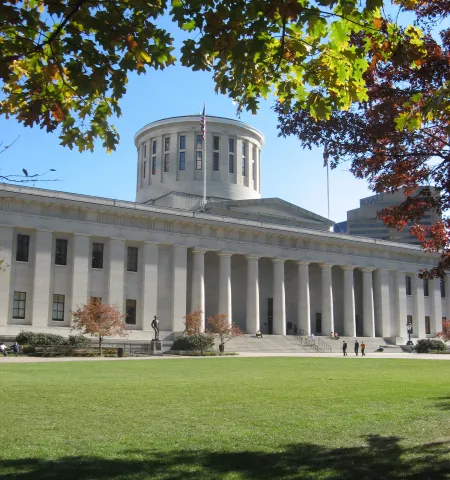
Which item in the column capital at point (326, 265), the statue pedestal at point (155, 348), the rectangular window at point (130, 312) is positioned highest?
the column capital at point (326, 265)

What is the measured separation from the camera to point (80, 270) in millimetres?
56656

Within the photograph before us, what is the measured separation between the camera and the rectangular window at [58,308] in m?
55.6

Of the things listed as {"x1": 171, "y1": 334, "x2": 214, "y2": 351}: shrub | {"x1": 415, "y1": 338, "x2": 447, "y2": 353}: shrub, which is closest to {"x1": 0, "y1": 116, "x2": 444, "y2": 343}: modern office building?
{"x1": 171, "y1": 334, "x2": 214, "y2": 351}: shrub

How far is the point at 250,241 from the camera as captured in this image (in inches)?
2680

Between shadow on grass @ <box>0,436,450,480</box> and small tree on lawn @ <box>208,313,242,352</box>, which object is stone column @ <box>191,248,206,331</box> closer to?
small tree on lawn @ <box>208,313,242,352</box>

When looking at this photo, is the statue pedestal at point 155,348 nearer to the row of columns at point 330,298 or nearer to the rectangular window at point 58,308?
the rectangular window at point 58,308

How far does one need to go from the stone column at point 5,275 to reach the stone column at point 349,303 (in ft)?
130

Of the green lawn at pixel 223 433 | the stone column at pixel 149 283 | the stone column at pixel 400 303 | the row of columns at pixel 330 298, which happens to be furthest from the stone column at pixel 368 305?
the green lawn at pixel 223 433

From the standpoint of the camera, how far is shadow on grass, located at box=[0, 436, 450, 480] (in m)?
7.68

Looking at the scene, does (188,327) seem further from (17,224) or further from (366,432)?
(366,432)

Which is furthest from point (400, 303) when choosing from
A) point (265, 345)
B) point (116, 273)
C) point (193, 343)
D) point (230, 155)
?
point (116, 273)

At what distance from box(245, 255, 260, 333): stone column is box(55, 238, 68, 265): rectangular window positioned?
66.2 ft

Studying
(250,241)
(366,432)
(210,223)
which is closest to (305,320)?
(250,241)

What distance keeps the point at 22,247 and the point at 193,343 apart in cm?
1755
